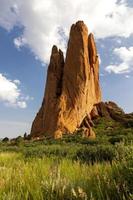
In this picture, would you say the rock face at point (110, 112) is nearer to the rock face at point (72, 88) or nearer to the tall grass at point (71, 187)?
the rock face at point (72, 88)

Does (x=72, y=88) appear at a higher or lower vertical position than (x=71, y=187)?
higher

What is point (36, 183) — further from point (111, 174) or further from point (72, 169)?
point (72, 169)

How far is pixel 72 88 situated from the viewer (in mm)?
75000

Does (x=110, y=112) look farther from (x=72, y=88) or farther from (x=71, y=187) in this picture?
(x=71, y=187)

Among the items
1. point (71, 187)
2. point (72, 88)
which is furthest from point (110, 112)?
point (71, 187)

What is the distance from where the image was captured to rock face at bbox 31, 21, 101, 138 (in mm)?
70938

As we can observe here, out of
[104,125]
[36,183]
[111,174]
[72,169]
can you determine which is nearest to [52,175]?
[36,183]

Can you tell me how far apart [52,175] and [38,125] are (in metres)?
71.5

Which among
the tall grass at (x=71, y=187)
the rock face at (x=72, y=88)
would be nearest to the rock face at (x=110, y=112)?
the rock face at (x=72, y=88)

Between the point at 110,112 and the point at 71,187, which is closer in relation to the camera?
the point at 71,187

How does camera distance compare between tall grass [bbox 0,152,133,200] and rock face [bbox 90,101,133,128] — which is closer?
tall grass [bbox 0,152,133,200]

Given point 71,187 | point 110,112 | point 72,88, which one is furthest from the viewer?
point 110,112

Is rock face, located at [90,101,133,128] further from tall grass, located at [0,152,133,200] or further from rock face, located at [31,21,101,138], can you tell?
tall grass, located at [0,152,133,200]

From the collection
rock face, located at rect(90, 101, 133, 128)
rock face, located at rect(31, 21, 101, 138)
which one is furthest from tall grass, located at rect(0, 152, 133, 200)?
rock face, located at rect(90, 101, 133, 128)
